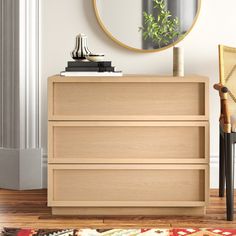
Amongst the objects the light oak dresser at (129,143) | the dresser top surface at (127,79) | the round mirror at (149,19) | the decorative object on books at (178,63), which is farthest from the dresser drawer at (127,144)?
the round mirror at (149,19)

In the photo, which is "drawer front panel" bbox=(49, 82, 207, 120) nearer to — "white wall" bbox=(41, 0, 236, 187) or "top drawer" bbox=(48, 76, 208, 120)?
"top drawer" bbox=(48, 76, 208, 120)

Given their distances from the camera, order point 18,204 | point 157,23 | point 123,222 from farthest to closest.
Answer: point 157,23
point 18,204
point 123,222

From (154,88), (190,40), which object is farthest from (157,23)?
(154,88)

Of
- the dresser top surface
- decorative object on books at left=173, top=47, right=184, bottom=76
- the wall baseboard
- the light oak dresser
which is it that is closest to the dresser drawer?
the light oak dresser

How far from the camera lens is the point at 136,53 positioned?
150 inches

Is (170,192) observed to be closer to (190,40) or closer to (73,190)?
(73,190)

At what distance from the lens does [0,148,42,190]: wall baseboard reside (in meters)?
3.77

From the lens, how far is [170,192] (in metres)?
3.14

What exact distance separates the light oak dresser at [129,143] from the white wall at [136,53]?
0.71 metres

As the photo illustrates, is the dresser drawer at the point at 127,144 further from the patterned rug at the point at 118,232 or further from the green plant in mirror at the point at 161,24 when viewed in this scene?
the green plant in mirror at the point at 161,24

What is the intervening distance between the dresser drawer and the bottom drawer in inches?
2.3

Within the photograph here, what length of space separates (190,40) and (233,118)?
86cm

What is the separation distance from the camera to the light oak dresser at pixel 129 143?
3.11 m

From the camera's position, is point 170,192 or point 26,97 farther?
point 26,97
